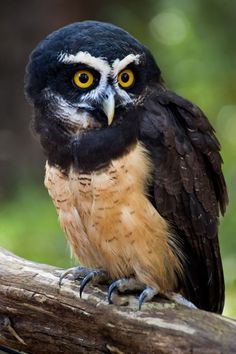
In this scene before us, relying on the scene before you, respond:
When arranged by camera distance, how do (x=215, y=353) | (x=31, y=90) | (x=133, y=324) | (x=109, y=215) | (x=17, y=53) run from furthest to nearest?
1. (x=17, y=53)
2. (x=31, y=90)
3. (x=109, y=215)
4. (x=133, y=324)
5. (x=215, y=353)

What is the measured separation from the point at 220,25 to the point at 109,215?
355 centimetres

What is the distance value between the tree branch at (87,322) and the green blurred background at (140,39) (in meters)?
1.65

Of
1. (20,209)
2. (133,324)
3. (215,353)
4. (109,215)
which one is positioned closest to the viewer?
(215,353)

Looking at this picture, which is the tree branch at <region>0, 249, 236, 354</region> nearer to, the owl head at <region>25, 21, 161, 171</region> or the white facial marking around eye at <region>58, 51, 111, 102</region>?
the owl head at <region>25, 21, 161, 171</region>

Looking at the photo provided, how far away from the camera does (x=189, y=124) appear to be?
4184 millimetres

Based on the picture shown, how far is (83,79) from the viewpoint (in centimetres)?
413

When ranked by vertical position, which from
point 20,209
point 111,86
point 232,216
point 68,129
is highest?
point 111,86

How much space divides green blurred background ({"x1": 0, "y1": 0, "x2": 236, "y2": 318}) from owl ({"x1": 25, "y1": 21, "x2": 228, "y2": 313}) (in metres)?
1.30

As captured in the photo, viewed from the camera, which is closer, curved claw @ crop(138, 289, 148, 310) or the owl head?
curved claw @ crop(138, 289, 148, 310)

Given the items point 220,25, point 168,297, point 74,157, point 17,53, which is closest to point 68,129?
point 74,157

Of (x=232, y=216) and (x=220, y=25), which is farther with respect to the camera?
(x=220, y=25)

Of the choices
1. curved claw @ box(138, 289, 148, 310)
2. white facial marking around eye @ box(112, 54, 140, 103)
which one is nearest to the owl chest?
curved claw @ box(138, 289, 148, 310)

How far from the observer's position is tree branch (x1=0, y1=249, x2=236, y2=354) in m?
3.61

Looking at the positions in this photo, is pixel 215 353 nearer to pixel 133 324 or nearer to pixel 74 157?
pixel 133 324
